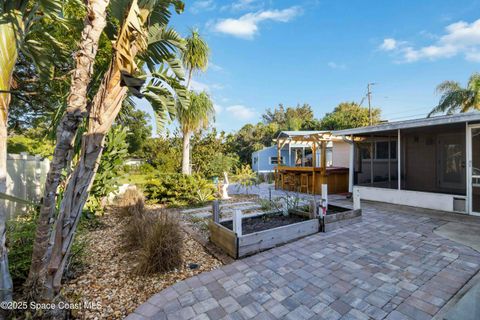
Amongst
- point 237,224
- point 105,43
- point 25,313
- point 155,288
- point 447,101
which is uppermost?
point 447,101

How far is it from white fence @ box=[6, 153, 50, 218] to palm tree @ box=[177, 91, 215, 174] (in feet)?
14.9

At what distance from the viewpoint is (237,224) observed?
3.53m

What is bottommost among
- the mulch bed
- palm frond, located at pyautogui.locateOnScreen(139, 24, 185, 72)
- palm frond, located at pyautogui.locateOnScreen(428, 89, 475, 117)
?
the mulch bed

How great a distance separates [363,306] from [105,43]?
7526 mm

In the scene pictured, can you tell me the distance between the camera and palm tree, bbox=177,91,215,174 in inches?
356

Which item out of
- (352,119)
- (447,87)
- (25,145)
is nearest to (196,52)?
(25,145)

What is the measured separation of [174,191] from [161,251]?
4.63 m

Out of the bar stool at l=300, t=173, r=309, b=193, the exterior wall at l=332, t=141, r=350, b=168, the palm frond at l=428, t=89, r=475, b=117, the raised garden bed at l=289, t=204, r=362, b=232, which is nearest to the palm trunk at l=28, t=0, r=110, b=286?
the raised garden bed at l=289, t=204, r=362, b=232

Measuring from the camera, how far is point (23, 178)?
5.12 m

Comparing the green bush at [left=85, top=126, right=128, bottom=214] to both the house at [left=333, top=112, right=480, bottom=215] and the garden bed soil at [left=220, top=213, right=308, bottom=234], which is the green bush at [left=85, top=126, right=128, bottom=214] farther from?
the house at [left=333, top=112, right=480, bottom=215]

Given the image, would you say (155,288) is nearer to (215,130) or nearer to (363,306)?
(363,306)

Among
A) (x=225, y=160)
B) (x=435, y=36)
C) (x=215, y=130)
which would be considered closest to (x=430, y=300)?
(x=215, y=130)

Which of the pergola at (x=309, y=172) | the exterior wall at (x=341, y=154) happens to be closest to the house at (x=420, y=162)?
the pergola at (x=309, y=172)

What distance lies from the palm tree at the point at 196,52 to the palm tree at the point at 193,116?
120 cm
